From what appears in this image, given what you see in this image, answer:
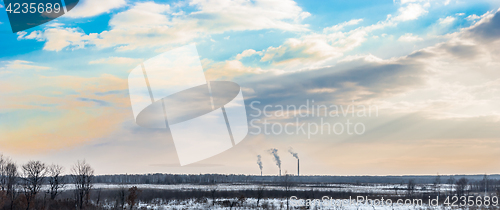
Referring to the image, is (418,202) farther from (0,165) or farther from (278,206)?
(0,165)

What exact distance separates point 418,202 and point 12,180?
62.5 m

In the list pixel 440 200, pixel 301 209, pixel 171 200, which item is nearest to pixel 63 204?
pixel 171 200

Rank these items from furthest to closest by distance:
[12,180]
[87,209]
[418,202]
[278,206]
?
1. [12,180]
2. [418,202]
3. [278,206]
4. [87,209]

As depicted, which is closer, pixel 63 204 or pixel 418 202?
pixel 63 204

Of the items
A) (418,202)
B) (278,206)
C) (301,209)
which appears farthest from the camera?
(418,202)

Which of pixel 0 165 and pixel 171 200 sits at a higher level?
pixel 0 165

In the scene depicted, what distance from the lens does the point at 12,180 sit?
58.2 m

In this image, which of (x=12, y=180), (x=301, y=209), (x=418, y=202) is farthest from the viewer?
(x=12, y=180)

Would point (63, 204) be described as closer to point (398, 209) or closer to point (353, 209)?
point (353, 209)

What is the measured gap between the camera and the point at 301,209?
133 ft

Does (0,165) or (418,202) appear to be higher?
(0,165)

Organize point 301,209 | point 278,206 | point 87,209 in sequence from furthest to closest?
1. point 278,206
2. point 301,209
3. point 87,209

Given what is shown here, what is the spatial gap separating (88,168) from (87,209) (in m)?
24.3

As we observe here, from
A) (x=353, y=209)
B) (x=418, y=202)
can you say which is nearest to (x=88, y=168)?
(x=353, y=209)
